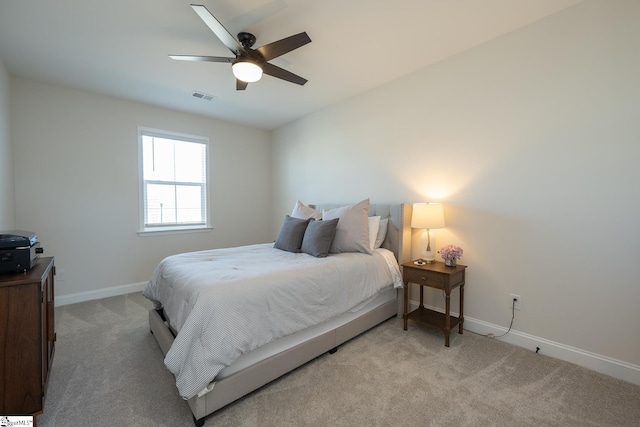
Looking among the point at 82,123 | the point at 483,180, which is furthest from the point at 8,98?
the point at 483,180

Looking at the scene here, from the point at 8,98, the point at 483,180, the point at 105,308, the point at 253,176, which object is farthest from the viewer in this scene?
the point at 253,176

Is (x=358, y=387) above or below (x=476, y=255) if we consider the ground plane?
below

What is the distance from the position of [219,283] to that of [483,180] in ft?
7.86

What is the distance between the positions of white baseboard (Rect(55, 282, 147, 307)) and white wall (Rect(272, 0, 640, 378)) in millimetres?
3726

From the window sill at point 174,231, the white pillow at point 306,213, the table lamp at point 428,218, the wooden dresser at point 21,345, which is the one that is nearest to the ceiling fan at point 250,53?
the white pillow at point 306,213

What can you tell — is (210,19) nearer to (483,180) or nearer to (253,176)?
(483,180)

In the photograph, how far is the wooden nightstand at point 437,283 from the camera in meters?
2.26

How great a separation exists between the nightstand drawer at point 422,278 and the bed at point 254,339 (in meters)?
0.22

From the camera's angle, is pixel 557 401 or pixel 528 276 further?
pixel 528 276

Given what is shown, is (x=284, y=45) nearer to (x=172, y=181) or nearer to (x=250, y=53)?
(x=250, y=53)

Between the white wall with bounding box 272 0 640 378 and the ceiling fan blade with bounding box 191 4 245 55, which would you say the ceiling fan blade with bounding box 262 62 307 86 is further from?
the white wall with bounding box 272 0 640 378

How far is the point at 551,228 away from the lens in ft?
6.89

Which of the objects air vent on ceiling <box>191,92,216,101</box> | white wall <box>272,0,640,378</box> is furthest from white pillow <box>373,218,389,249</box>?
air vent on ceiling <box>191,92,216,101</box>

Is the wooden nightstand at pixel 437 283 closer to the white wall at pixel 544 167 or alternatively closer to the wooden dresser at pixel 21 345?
the white wall at pixel 544 167
